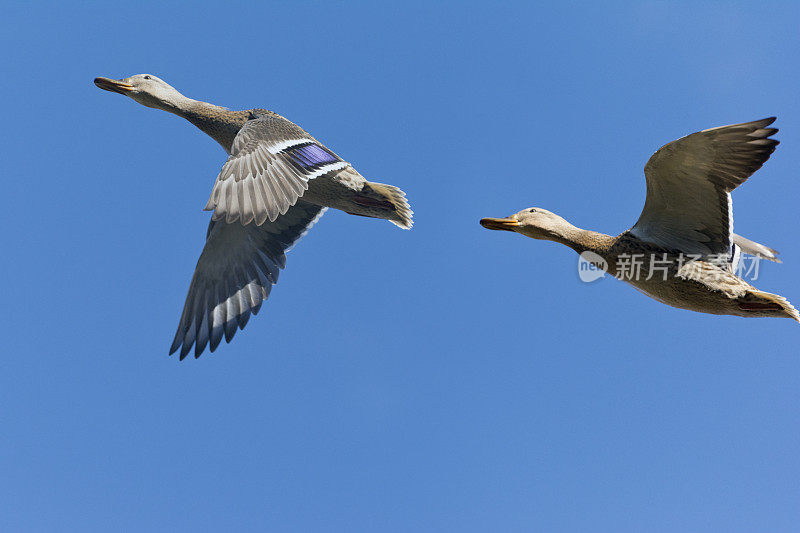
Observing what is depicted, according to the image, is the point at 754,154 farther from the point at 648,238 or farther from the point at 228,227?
the point at 228,227

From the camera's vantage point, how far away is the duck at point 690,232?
6.48m

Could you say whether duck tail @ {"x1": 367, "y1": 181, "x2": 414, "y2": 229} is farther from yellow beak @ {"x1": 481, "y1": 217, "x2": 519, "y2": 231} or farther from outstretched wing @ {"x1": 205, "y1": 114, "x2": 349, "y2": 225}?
yellow beak @ {"x1": 481, "y1": 217, "x2": 519, "y2": 231}

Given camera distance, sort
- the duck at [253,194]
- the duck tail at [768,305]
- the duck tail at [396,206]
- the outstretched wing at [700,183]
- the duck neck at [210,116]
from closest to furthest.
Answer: the outstretched wing at [700,183] → the duck tail at [768,305] → the duck at [253,194] → the duck tail at [396,206] → the duck neck at [210,116]

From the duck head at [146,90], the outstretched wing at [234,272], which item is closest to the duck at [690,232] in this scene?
the outstretched wing at [234,272]

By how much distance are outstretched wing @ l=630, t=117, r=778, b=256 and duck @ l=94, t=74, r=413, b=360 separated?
2812 millimetres

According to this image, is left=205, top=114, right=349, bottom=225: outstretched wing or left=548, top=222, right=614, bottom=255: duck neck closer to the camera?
left=205, top=114, right=349, bottom=225: outstretched wing

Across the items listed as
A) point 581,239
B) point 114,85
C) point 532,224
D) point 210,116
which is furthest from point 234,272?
point 581,239

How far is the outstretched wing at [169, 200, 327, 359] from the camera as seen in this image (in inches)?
372

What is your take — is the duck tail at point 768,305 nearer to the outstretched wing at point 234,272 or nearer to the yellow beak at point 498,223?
the yellow beak at point 498,223

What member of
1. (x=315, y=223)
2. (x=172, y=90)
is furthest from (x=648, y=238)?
(x=172, y=90)

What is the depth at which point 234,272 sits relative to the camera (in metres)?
9.81

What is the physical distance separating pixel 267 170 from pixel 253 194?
16.2 inches

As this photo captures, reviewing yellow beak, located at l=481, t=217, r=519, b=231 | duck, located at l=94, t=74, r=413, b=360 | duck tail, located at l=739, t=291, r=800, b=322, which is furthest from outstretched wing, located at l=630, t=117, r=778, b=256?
duck, located at l=94, t=74, r=413, b=360

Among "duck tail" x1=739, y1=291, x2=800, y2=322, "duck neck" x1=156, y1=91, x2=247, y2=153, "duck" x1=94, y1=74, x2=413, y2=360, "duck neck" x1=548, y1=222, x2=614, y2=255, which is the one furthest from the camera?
"duck neck" x1=156, y1=91, x2=247, y2=153
